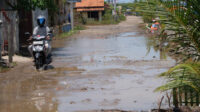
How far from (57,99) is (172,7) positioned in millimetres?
3647

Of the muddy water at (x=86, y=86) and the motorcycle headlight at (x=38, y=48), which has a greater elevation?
the motorcycle headlight at (x=38, y=48)

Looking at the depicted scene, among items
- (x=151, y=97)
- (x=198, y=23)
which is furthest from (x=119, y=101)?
(x=198, y=23)

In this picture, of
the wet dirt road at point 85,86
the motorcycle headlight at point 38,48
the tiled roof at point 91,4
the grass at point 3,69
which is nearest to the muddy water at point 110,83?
the wet dirt road at point 85,86

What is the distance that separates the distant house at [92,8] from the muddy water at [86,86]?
150 feet

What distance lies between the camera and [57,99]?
23.3 ft

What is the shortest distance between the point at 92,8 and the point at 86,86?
5064cm

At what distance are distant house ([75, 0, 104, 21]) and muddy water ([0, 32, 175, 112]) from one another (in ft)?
150

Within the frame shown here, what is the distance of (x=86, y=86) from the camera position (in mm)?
8328

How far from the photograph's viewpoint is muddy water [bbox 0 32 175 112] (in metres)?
6.55

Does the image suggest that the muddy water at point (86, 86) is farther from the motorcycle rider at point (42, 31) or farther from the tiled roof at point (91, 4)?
the tiled roof at point (91, 4)

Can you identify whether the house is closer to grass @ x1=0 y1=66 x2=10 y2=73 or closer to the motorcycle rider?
the motorcycle rider

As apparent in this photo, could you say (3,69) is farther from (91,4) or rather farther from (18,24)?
(91,4)

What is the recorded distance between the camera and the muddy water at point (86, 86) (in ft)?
21.5

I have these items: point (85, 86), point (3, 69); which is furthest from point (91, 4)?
point (85, 86)
